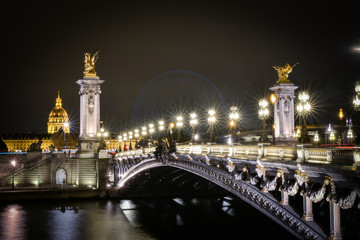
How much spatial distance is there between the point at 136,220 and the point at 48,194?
15.0 m

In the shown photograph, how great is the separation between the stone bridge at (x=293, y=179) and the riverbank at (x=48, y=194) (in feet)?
94.1

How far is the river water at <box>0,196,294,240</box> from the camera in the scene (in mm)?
33906

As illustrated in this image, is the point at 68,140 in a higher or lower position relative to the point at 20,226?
higher

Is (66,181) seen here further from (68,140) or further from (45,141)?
(45,141)

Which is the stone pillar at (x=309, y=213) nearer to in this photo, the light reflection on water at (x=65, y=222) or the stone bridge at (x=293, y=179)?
the stone bridge at (x=293, y=179)

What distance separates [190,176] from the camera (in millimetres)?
48156

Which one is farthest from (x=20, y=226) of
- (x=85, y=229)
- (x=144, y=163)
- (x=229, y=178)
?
(x=229, y=178)

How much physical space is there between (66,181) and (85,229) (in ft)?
70.2

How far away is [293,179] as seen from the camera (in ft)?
50.6

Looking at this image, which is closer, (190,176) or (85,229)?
(85,229)

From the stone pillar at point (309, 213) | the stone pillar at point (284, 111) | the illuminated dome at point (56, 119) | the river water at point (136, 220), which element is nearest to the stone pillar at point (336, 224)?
the stone pillar at point (309, 213)

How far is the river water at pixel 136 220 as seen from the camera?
33906mm

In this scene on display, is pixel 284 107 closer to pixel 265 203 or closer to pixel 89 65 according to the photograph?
pixel 265 203

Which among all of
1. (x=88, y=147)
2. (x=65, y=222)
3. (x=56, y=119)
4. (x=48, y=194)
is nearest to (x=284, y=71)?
(x=65, y=222)
